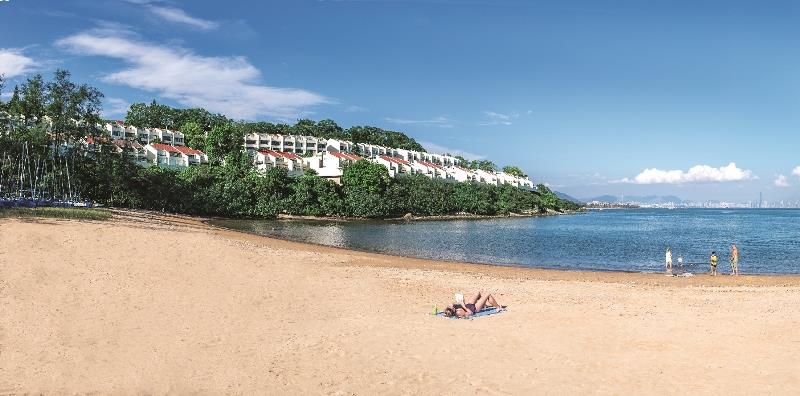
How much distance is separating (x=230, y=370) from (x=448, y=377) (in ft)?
14.7

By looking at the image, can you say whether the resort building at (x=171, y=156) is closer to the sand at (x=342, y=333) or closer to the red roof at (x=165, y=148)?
the red roof at (x=165, y=148)

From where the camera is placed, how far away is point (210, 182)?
77.4 m

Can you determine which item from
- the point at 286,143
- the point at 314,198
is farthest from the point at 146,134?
the point at 314,198

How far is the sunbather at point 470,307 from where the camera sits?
15.6m

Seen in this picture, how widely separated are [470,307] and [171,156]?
9692 centimetres

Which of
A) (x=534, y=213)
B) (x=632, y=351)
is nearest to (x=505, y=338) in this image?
(x=632, y=351)

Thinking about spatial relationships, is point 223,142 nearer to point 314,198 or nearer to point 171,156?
point 171,156

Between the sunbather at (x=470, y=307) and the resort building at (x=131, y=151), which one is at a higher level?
the resort building at (x=131, y=151)

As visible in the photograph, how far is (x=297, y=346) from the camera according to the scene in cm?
1241

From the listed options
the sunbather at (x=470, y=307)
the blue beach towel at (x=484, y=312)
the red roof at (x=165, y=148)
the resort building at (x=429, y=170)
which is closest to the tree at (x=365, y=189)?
the red roof at (x=165, y=148)

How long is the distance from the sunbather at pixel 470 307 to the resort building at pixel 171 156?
289 feet

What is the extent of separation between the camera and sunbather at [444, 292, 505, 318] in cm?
1557

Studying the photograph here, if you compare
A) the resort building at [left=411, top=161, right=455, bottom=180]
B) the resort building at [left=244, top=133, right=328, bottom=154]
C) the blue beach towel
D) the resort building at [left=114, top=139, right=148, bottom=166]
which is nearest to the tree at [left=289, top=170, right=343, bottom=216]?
the resort building at [left=114, top=139, right=148, bottom=166]

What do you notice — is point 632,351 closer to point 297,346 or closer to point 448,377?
point 448,377
